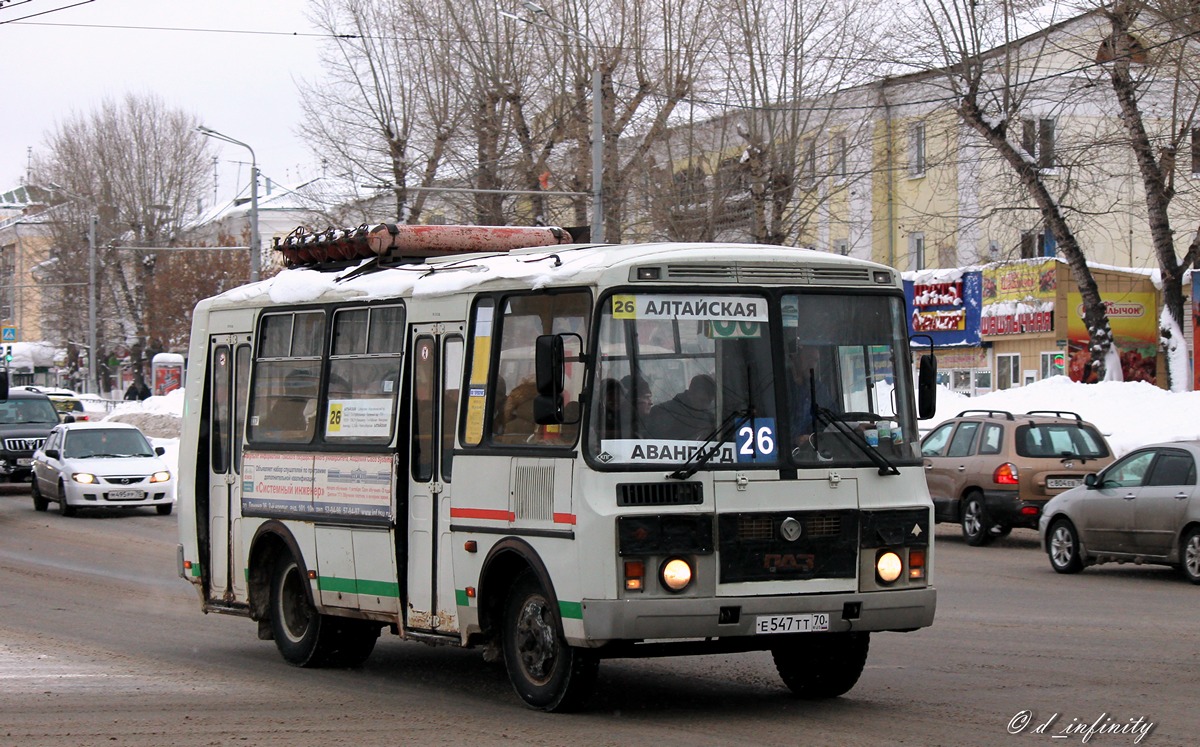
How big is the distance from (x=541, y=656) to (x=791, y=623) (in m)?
1.40

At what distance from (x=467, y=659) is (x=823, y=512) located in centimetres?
390

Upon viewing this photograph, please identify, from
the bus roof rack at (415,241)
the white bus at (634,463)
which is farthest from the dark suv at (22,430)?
the white bus at (634,463)

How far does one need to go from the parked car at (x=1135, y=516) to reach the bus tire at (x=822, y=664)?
7.89 metres

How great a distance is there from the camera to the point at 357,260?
11.8m

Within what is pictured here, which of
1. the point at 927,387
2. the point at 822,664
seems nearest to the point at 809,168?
the point at 927,387

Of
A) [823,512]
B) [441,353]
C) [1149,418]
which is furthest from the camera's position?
[1149,418]

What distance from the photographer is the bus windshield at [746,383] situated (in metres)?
8.64

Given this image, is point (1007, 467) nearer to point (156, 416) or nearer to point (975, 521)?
point (975, 521)

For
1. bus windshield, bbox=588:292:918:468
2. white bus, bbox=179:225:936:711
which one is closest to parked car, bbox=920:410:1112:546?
white bus, bbox=179:225:936:711

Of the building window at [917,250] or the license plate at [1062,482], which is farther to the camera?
the building window at [917,250]

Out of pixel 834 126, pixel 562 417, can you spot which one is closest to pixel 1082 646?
pixel 562 417

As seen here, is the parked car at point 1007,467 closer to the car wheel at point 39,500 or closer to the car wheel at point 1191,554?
the car wheel at point 1191,554

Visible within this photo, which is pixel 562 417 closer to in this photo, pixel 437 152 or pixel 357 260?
pixel 357 260

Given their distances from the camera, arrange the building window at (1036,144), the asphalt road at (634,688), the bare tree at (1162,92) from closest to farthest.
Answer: the asphalt road at (634,688) < the bare tree at (1162,92) < the building window at (1036,144)
